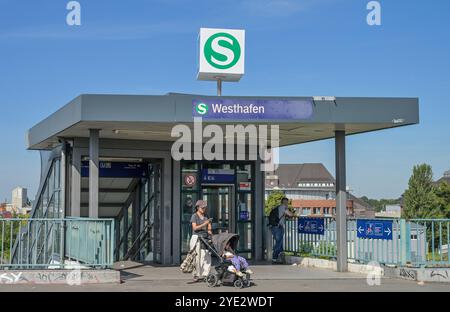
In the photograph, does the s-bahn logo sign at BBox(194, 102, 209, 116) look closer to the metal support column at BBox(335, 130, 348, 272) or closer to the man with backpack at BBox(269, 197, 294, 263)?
the metal support column at BBox(335, 130, 348, 272)

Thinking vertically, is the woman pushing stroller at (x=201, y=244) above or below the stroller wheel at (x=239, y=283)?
above

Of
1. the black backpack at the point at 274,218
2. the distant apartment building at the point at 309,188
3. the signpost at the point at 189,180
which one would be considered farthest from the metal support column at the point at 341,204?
the distant apartment building at the point at 309,188

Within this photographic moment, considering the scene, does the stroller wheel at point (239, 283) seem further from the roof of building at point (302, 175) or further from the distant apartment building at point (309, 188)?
the roof of building at point (302, 175)

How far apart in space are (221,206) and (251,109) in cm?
558

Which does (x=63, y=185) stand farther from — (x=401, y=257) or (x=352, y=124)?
(x=401, y=257)

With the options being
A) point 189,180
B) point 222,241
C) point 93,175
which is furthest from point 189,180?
point 222,241

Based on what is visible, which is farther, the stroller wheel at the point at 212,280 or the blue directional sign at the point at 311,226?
the blue directional sign at the point at 311,226

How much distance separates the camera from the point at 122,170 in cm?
1828

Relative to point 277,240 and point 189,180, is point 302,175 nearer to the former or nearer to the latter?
point 277,240

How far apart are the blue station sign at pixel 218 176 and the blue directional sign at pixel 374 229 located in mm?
4560

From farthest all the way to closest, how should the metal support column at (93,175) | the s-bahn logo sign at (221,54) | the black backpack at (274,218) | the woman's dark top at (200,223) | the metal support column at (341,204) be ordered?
the black backpack at (274,218)
the s-bahn logo sign at (221,54)
the metal support column at (341,204)
the metal support column at (93,175)
the woman's dark top at (200,223)

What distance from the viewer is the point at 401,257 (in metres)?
13.5

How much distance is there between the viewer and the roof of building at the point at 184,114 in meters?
12.8

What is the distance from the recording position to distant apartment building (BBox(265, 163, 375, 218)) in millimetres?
127062
